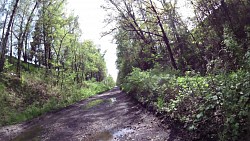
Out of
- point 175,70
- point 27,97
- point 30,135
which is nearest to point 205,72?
point 175,70

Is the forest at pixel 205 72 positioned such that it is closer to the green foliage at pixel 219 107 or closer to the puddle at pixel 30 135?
the green foliage at pixel 219 107

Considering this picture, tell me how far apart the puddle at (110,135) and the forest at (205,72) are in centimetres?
148

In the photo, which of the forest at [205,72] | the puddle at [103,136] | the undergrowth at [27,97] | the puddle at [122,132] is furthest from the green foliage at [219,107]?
the undergrowth at [27,97]

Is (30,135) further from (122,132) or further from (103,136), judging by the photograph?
(122,132)

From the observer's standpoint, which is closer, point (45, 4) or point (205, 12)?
point (205, 12)

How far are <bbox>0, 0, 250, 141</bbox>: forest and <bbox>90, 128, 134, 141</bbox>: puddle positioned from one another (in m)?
1.45

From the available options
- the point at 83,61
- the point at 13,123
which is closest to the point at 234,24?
the point at 13,123

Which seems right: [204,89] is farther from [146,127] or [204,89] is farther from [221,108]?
[146,127]

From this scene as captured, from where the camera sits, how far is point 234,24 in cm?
1281

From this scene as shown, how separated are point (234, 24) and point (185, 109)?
8.80 meters

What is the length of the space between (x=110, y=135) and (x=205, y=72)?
5.43 meters

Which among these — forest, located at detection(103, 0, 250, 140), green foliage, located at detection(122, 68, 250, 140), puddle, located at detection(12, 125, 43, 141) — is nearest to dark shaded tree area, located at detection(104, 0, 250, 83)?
forest, located at detection(103, 0, 250, 140)

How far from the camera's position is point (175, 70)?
1462 cm

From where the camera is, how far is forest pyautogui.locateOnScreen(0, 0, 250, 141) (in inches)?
185
